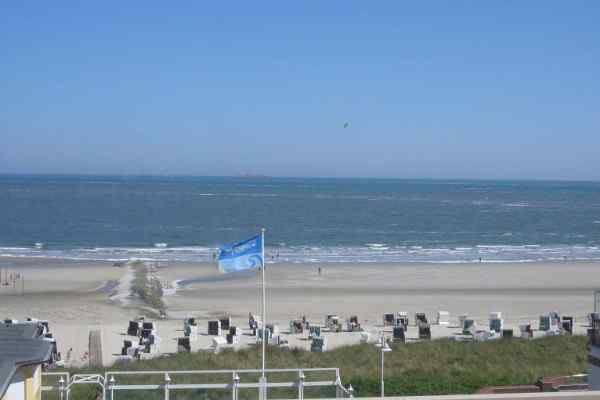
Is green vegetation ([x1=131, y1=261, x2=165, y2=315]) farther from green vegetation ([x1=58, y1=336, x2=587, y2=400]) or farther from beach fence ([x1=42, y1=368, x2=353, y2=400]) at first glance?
beach fence ([x1=42, y1=368, x2=353, y2=400])

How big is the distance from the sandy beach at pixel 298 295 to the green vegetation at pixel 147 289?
1.51 feet

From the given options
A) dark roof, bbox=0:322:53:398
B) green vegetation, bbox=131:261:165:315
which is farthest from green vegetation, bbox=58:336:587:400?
green vegetation, bbox=131:261:165:315

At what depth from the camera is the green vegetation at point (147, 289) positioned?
96.8ft

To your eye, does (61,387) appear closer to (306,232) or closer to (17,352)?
(17,352)

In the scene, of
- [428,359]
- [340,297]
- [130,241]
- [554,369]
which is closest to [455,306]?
[340,297]

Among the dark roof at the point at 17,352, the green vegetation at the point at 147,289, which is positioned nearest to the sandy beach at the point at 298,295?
the green vegetation at the point at 147,289

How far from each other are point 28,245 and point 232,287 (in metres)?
24.7

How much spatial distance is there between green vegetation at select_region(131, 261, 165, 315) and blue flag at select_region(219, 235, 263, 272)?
17095 mm

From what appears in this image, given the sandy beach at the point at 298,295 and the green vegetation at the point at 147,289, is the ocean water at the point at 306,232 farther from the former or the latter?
the green vegetation at the point at 147,289

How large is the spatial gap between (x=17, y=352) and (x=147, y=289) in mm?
25898

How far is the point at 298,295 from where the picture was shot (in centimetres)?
3180

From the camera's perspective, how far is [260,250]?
35.9 feet

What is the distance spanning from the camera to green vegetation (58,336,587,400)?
12375mm

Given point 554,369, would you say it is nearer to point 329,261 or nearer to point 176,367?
point 176,367
